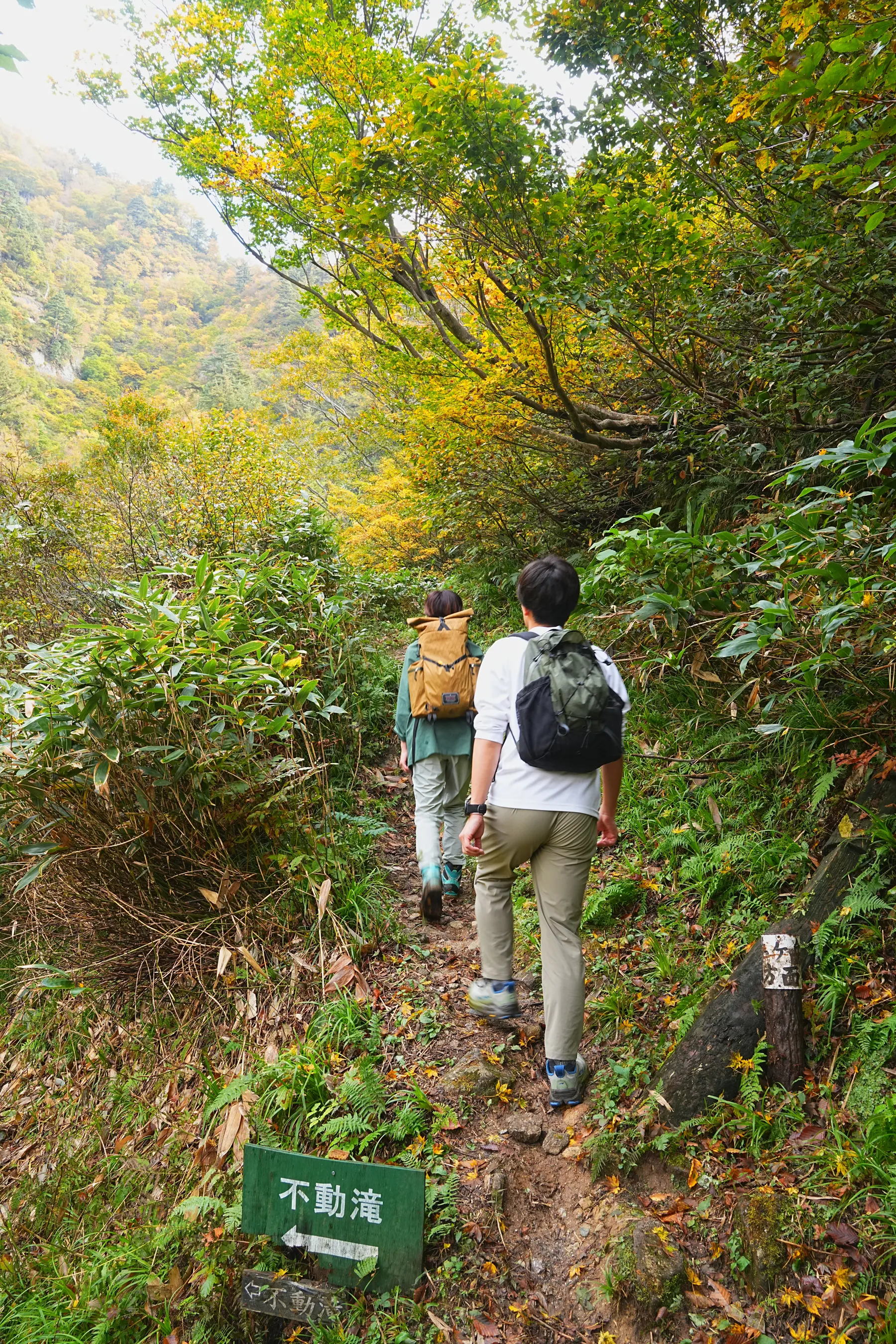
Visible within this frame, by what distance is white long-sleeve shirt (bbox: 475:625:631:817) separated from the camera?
2736mm

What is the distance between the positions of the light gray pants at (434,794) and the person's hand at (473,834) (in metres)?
1.51

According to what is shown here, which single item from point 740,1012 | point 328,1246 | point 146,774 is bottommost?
point 328,1246

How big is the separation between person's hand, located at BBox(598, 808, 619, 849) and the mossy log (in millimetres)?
709

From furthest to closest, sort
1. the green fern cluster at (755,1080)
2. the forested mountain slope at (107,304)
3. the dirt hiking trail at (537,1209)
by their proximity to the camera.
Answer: the forested mountain slope at (107,304) → the green fern cluster at (755,1080) → the dirt hiking trail at (537,1209)

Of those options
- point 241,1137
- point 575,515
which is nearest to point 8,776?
point 241,1137

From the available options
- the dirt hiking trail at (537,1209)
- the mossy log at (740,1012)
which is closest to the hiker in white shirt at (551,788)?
the dirt hiking trail at (537,1209)

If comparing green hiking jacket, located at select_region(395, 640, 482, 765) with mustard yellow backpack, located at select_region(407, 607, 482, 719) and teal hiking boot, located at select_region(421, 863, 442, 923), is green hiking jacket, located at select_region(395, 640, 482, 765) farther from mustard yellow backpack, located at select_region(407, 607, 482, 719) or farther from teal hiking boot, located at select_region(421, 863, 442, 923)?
teal hiking boot, located at select_region(421, 863, 442, 923)

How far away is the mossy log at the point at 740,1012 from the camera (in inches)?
104

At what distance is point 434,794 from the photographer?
4391 millimetres

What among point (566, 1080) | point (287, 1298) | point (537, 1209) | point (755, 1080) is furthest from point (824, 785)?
point (287, 1298)

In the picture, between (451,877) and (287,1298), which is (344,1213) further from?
(451,877)

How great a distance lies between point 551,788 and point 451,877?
209cm

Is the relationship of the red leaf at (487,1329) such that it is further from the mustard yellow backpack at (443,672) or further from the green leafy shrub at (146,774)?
the mustard yellow backpack at (443,672)

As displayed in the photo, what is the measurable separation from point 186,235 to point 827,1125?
97518mm
